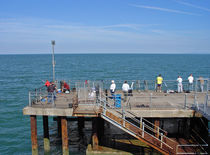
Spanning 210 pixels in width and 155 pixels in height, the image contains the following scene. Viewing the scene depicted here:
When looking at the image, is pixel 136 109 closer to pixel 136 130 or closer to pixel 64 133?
pixel 136 130

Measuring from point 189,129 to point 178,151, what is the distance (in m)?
3.40

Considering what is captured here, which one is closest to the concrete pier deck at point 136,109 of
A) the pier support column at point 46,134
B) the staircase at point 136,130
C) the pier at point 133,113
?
the pier at point 133,113

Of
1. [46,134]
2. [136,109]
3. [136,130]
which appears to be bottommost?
[46,134]

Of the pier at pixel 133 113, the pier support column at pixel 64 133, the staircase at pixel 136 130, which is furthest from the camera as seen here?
the pier support column at pixel 64 133

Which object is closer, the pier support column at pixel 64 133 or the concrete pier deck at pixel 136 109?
the concrete pier deck at pixel 136 109

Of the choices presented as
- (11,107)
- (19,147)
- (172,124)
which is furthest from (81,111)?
(11,107)

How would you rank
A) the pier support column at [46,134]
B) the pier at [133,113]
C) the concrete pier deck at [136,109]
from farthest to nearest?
1. the pier support column at [46,134]
2. the concrete pier deck at [136,109]
3. the pier at [133,113]

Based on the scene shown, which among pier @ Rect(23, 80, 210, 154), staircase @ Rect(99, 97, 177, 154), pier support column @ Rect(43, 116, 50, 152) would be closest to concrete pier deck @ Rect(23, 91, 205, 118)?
pier @ Rect(23, 80, 210, 154)

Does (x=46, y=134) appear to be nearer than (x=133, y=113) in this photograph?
No

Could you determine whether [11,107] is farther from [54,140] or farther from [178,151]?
[178,151]

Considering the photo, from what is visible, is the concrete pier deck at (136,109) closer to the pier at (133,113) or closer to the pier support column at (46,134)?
the pier at (133,113)

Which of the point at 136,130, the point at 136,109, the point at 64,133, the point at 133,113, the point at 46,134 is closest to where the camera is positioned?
the point at 136,130

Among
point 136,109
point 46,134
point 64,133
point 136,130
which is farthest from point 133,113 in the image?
point 46,134

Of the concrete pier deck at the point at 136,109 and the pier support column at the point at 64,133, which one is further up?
the concrete pier deck at the point at 136,109
